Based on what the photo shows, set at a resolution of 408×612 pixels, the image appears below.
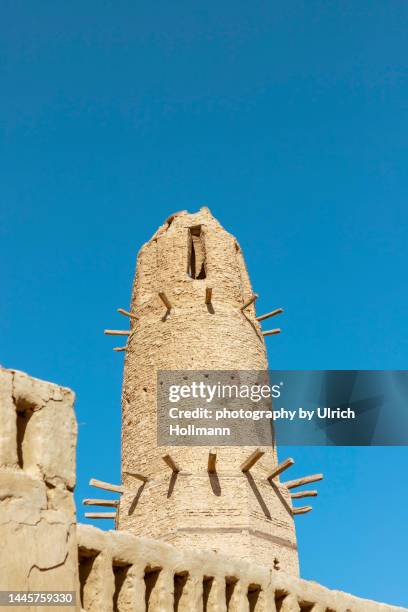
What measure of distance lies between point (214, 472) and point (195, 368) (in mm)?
1995

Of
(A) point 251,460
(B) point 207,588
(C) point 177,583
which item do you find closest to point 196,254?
(A) point 251,460

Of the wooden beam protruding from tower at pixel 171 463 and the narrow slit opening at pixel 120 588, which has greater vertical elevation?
the wooden beam protruding from tower at pixel 171 463

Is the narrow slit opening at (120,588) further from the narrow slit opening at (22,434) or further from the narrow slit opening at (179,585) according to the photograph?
the narrow slit opening at (22,434)

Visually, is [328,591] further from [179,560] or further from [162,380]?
[162,380]

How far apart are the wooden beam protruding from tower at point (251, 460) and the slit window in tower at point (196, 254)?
452 cm

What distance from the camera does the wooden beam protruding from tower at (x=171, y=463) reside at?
596 inches

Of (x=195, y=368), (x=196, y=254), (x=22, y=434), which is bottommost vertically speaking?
(x=22, y=434)

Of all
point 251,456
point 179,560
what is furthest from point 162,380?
point 179,560

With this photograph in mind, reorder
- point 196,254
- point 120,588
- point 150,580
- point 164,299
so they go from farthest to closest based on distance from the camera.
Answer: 1. point 196,254
2. point 164,299
3. point 150,580
4. point 120,588

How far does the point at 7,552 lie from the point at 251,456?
9636mm

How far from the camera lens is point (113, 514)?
1634 cm

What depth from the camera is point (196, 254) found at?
19047mm

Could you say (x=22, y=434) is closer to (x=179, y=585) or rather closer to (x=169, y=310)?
(x=179, y=585)

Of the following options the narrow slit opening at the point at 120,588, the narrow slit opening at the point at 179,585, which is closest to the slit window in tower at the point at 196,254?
the narrow slit opening at the point at 179,585
